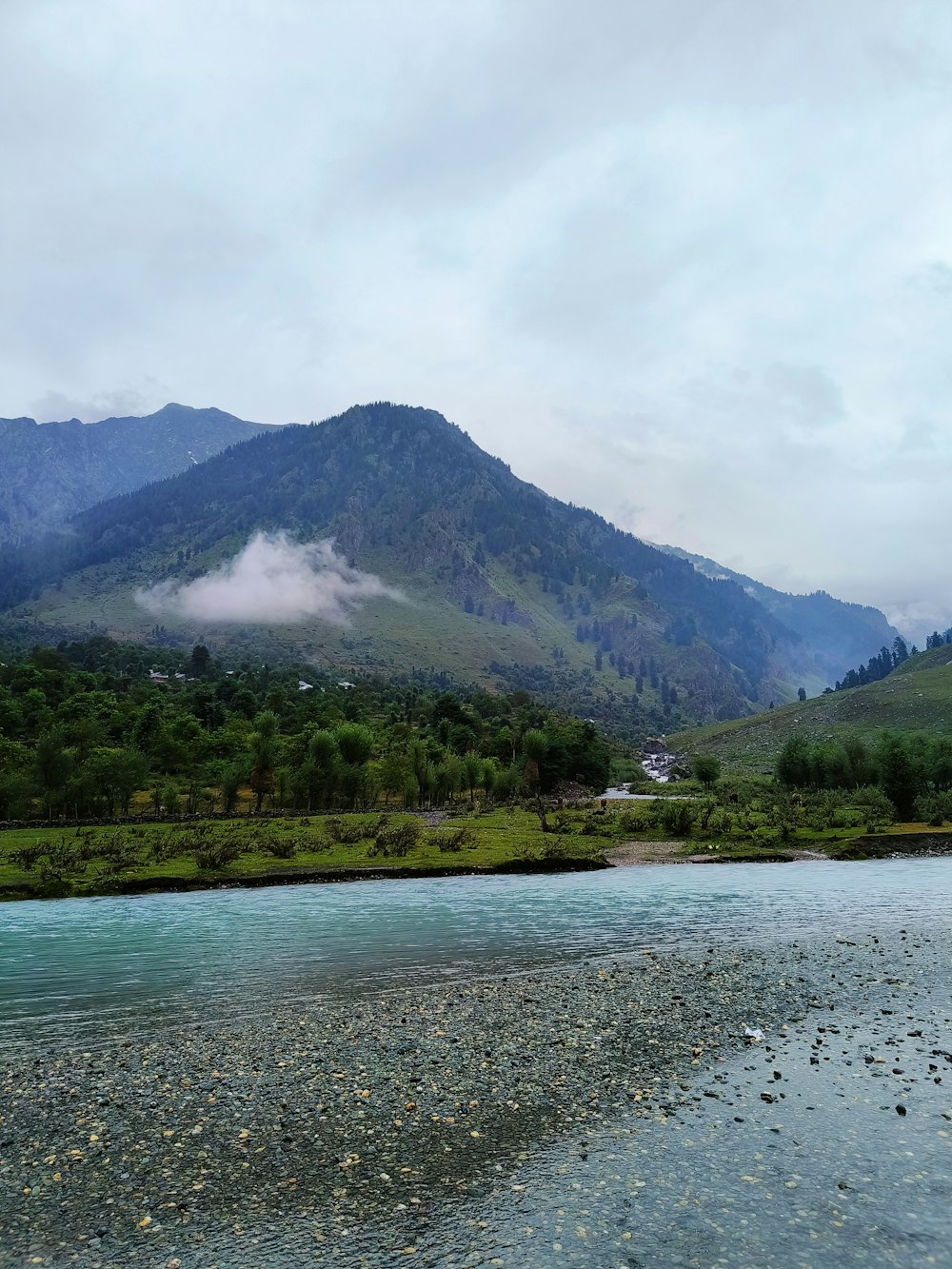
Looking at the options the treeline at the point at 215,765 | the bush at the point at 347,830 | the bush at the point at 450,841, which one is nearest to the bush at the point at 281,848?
the bush at the point at 347,830

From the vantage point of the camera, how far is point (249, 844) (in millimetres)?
89438

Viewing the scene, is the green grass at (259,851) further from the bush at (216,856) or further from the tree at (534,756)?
the tree at (534,756)

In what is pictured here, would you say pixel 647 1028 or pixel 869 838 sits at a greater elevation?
pixel 647 1028

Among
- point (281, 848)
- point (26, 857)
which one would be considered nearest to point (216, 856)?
point (281, 848)

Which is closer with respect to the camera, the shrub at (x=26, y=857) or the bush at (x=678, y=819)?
the shrub at (x=26, y=857)

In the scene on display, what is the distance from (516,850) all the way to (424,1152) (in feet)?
242

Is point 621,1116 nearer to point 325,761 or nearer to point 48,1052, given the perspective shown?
point 48,1052

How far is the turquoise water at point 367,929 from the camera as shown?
31.3 meters

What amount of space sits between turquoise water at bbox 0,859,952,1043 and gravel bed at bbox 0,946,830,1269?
4.65 meters

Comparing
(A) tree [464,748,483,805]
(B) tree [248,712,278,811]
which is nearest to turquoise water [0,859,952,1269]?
(B) tree [248,712,278,811]

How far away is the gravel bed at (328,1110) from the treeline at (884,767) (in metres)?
109

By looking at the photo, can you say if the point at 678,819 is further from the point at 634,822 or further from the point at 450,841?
the point at 450,841

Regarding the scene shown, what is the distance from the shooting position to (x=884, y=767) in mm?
125562

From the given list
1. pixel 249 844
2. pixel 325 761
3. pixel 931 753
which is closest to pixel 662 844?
pixel 249 844
